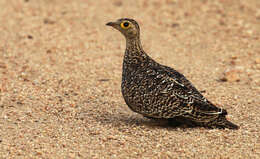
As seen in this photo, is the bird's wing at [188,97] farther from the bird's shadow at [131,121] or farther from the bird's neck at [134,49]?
the bird's neck at [134,49]

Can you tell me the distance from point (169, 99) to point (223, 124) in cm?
85

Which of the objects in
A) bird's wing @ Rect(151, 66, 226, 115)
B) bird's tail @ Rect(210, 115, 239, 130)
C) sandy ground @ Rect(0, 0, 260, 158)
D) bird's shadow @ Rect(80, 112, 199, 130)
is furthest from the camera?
bird's shadow @ Rect(80, 112, 199, 130)

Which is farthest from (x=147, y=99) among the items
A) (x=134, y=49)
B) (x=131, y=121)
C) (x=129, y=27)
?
(x=129, y=27)

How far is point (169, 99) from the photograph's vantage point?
7.07 meters

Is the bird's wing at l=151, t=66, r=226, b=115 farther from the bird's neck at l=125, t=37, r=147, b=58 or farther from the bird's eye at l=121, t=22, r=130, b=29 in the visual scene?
the bird's eye at l=121, t=22, r=130, b=29

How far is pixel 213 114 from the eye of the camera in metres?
7.08

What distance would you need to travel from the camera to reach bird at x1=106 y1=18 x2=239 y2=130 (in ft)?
23.1

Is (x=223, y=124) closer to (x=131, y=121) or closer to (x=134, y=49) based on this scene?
(x=131, y=121)

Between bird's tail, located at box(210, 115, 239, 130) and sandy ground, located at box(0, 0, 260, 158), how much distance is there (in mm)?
87

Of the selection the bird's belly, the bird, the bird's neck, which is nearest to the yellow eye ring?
the bird's neck

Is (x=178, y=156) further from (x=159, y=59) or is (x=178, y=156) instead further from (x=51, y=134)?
(x=159, y=59)

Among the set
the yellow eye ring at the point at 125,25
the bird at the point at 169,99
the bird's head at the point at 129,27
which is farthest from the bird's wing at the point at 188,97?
the yellow eye ring at the point at 125,25

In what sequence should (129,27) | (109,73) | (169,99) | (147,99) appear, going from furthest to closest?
(109,73), (129,27), (147,99), (169,99)

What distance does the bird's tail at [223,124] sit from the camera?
7176mm
